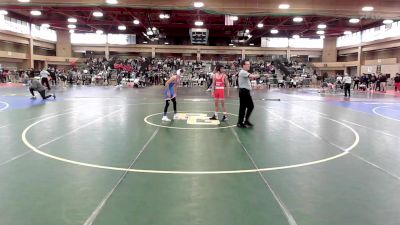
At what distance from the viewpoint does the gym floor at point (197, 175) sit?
11.3ft

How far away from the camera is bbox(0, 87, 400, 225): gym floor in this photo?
11.3 feet

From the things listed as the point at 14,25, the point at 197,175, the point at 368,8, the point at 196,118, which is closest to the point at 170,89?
the point at 196,118

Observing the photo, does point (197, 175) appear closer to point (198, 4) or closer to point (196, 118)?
point (196, 118)

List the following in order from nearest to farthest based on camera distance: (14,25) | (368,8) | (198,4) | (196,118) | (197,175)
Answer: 1. (197,175)
2. (196,118)
3. (198,4)
4. (368,8)
5. (14,25)

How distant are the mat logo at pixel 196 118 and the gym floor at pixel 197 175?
896mm

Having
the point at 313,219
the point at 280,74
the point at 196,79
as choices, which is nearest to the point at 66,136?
the point at 313,219

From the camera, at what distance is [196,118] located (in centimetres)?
1065

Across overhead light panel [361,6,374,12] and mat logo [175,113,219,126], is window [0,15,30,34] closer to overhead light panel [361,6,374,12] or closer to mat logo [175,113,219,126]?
mat logo [175,113,219,126]

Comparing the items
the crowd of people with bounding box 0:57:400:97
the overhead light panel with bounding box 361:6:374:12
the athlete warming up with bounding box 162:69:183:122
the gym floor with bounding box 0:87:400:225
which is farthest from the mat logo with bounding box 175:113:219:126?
the crowd of people with bounding box 0:57:400:97

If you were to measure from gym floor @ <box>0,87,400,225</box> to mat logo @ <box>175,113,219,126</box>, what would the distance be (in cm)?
90

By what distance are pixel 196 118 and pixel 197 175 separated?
5939 mm

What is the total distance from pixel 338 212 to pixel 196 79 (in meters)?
35.9

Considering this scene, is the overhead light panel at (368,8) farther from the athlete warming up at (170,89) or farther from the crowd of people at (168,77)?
the crowd of people at (168,77)

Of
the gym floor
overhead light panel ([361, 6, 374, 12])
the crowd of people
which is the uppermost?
overhead light panel ([361, 6, 374, 12])
